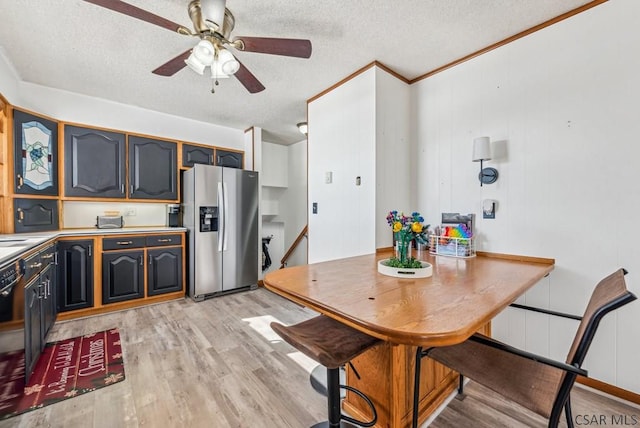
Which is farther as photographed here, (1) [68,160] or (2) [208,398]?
(1) [68,160]

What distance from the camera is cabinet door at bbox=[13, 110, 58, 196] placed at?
2.55 meters

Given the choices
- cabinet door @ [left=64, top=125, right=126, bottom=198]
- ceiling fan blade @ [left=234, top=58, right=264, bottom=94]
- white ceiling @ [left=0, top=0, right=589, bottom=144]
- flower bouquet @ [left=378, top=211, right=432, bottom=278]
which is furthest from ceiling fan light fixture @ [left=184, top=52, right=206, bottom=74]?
cabinet door @ [left=64, top=125, right=126, bottom=198]

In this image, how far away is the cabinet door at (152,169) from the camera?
3.45 m

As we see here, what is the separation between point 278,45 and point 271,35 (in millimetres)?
491

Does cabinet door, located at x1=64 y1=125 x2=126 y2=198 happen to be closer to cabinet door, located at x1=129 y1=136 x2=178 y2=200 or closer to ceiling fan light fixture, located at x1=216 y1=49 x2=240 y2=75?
cabinet door, located at x1=129 y1=136 x2=178 y2=200

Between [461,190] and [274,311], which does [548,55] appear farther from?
[274,311]

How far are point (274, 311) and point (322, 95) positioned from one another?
2578mm

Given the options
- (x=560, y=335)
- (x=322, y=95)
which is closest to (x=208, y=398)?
(x=560, y=335)

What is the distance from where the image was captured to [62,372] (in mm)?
1965

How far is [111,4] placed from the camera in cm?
134

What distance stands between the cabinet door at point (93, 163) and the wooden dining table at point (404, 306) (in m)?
3.01

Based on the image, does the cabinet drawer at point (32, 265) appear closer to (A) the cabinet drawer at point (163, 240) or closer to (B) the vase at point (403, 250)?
(A) the cabinet drawer at point (163, 240)

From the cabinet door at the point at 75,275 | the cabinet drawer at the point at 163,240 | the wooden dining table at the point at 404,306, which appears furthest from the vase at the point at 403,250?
the cabinet door at the point at 75,275

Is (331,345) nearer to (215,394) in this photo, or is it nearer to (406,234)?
(406,234)
